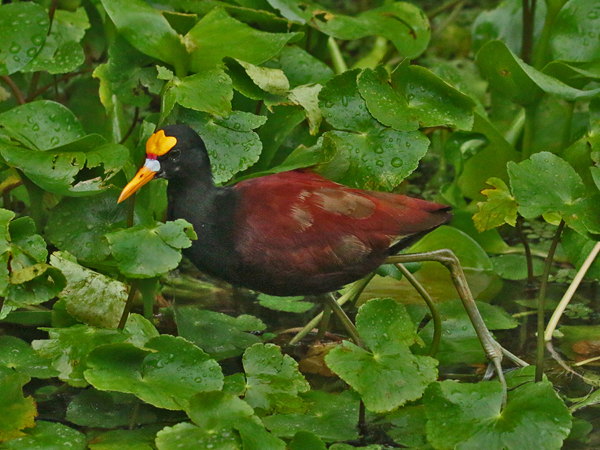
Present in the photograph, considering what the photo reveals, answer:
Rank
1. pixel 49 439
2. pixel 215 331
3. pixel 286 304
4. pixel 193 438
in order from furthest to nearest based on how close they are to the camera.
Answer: pixel 286 304, pixel 215 331, pixel 49 439, pixel 193 438

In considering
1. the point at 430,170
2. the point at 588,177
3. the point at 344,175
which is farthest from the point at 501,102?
the point at 344,175

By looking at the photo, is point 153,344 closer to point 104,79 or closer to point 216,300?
point 216,300

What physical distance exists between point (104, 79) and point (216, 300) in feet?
2.88

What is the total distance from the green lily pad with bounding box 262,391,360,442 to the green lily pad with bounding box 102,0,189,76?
125cm

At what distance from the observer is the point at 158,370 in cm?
219

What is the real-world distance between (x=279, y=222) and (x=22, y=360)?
34.0 inches

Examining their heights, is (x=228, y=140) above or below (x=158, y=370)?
above

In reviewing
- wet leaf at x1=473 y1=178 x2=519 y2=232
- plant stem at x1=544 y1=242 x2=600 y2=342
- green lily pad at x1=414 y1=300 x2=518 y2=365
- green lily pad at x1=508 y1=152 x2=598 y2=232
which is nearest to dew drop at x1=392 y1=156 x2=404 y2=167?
wet leaf at x1=473 y1=178 x2=519 y2=232

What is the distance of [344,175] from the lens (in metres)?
2.67

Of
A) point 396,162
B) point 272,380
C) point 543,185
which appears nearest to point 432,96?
point 396,162

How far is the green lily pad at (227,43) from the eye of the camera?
2.96 m

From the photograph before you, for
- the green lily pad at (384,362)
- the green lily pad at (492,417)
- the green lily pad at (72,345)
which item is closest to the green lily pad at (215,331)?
the green lily pad at (72,345)

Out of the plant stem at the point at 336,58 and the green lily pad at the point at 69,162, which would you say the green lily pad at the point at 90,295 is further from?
the plant stem at the point at 336,58

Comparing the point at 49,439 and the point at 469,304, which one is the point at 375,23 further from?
the point at 49,439
